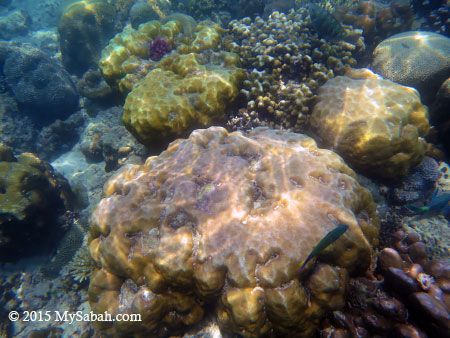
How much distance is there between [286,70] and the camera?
4.95m

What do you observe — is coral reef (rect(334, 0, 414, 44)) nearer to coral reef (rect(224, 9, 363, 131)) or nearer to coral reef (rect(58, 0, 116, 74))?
coral reef (rect(224, 9, 363, 131))

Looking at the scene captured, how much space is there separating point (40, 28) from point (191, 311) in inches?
925

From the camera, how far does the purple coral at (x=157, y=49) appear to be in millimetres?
6016

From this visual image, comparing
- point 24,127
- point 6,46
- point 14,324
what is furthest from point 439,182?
point 6,46

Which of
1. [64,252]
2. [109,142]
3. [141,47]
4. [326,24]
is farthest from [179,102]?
[64,252]

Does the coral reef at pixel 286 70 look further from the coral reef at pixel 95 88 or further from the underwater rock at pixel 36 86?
the underwater rock at pixel 36 86

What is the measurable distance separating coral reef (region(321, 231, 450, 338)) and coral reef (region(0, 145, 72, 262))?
6913 mm

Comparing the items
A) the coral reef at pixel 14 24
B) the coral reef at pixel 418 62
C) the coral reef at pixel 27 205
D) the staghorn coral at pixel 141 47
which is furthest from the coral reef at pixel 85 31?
the coral reef at pixel 14 24

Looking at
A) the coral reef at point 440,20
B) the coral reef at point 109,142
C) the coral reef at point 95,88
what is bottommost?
the coral reef at point 109,142

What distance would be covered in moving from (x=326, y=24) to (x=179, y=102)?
3.75 metres

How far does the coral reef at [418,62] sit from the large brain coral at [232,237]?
3.51 m

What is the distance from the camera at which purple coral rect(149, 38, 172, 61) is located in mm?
6016

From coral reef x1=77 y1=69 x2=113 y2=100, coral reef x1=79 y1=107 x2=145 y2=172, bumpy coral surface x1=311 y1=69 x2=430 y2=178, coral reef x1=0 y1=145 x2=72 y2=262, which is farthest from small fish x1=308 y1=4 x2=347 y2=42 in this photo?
coral reef x1=0 y1=145 x2=72 y2=262

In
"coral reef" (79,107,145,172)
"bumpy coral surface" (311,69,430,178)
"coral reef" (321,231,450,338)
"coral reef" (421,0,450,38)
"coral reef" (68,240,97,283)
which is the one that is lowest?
"coral reef" (68,240,97,283)
